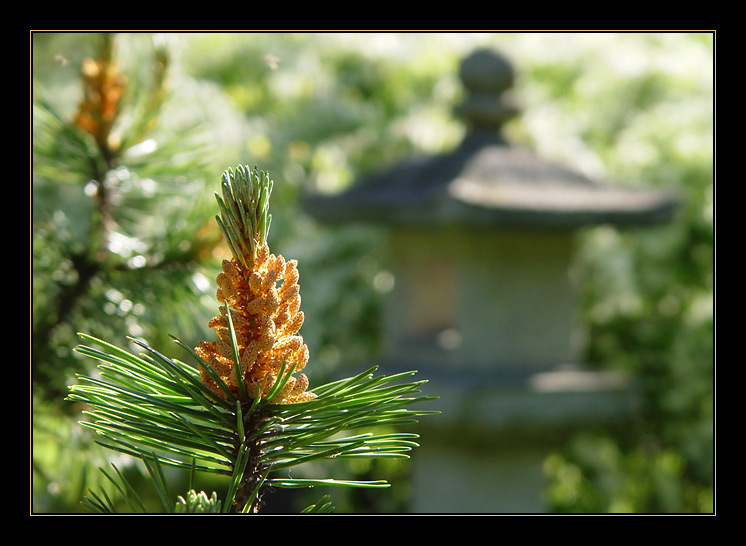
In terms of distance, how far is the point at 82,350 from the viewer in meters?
0.43

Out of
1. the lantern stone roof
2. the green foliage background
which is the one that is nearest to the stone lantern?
the lantern stone roof

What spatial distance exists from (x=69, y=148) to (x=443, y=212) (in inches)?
60.1

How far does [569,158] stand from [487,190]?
2039mm

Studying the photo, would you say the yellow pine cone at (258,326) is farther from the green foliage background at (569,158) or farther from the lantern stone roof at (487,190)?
the green foliage background at (569,158)

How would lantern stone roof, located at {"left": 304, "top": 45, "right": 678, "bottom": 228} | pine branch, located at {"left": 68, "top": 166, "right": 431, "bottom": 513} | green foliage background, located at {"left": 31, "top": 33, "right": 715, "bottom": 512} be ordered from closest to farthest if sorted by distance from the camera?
pine branch, located at {"left": 68, "top": 166, "right": 431, "bottom": 513}, lantern stone roof, located at {"left": 304, "top": 45, "right": 678, "bottom": 228}, green foliage background, located at {"left": 31, "top": 33, "right": 715, "bottom": 512}

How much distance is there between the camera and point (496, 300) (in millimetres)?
2562

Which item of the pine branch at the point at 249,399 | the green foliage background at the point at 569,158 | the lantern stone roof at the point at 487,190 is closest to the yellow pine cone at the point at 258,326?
the pine branch at the point at 249,399

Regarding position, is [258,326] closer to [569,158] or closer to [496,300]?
[496,300]

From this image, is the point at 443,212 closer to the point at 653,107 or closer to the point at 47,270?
the point at 47,270

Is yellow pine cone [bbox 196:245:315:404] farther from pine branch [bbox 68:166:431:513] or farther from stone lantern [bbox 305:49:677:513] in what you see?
stone lantern [bbox 305:49:677:513]

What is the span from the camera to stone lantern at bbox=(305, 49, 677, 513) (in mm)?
2463

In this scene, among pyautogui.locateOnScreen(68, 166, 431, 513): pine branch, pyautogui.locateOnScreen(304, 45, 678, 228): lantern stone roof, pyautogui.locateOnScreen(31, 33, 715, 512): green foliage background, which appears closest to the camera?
pyautogui.locateOnScreen(68, 166, 431, 513): pine branch

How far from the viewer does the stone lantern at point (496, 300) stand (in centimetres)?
246

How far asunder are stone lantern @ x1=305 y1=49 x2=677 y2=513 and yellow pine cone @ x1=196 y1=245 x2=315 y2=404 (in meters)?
1.92
